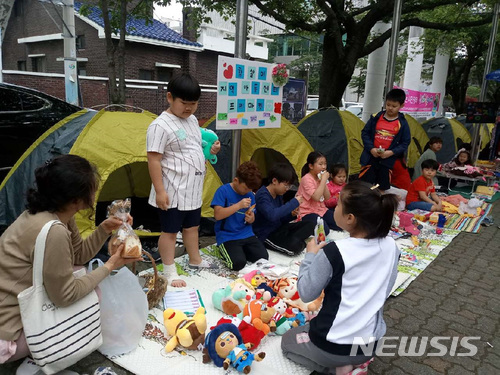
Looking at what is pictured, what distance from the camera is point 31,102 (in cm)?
424

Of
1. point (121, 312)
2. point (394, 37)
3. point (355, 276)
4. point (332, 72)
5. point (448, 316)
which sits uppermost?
point (394, 37)

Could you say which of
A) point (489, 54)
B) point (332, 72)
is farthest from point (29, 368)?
point (489, 54)

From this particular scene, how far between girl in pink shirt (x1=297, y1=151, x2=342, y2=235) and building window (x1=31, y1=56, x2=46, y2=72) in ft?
51.4

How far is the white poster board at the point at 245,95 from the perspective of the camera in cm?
380

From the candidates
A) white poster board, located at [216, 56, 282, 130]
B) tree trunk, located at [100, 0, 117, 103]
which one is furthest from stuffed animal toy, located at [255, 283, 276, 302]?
tree trunk, located at [100, 0, 117, 103]

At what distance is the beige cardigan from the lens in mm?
1762

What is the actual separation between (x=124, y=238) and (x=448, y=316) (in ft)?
7.83

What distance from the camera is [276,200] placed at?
377 cm

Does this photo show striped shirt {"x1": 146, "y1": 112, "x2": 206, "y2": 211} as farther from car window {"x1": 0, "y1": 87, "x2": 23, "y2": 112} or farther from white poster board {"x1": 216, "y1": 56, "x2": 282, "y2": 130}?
car window {"x1": 0, "y1": 87, "x2": 23, "y2": 112}

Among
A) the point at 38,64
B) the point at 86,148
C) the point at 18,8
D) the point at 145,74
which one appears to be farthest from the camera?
the point at 18,8

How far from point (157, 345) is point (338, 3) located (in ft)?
23.4

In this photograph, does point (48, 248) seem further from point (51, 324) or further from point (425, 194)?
point (425, 194)

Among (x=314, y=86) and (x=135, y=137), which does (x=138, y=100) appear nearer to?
(x=135, y=137)

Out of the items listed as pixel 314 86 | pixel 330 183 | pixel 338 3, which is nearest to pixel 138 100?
pixel 338 3
